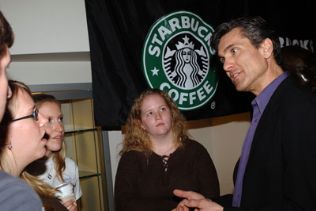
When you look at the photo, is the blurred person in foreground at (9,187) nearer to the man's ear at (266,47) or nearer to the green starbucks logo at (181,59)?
the man's ear at (266,47)

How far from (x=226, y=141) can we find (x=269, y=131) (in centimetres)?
224

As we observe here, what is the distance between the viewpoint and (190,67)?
8.60ft

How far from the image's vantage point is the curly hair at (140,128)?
2.23 meters

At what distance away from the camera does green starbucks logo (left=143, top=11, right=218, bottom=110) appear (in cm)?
241

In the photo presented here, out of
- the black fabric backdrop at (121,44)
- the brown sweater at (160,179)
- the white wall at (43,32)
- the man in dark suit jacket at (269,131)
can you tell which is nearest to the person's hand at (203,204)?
the man in dark suit jacket at (269,131)

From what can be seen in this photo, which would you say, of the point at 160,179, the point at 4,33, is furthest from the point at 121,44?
the point at 4,33

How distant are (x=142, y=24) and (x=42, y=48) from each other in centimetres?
72

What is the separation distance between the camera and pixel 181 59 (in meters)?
2.58

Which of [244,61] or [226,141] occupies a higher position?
[244,61]

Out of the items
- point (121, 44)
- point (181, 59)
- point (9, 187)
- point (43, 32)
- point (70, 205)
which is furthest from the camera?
point (181, 59)

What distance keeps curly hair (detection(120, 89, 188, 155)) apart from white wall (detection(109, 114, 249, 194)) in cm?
108

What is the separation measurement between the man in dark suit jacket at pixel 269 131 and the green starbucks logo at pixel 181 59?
2.46 feet

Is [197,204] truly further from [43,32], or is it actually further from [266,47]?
[43,32]

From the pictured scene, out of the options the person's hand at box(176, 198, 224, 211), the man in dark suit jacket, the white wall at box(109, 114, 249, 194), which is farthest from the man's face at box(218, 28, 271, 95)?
the white wall at box(109, 114, 249, 194)
